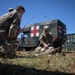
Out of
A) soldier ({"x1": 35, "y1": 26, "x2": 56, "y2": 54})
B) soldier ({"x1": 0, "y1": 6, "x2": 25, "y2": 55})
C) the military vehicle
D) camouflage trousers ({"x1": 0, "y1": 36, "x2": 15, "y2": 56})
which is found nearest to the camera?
camouflage trousers ({"x1": 0, "y1": 36, "x2": 15, "y2": 56})

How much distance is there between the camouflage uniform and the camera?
6.13m

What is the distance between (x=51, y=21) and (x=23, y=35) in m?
3.05

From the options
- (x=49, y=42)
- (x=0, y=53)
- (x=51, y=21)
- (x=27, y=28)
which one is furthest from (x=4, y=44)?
(x=27, y=28)

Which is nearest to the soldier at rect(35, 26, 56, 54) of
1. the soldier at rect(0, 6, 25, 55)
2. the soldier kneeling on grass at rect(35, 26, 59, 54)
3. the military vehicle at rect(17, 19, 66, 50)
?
the soldier kneeling on grass at rect(35, 26, 59, 54)

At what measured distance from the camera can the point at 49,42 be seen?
9602 mm

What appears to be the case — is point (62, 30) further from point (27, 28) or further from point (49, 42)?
point (49, 42)

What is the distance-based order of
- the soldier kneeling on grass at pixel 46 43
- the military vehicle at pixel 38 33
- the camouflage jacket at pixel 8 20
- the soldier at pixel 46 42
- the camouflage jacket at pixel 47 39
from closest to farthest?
the camouflage jacket at pixel 8 20 → the soldier kneeling on grass at pixel 46 43 → the soldier at pixel 46 42 → the camouflage jacket at pixel 47 39 → the military vehicle at pixel 38 33

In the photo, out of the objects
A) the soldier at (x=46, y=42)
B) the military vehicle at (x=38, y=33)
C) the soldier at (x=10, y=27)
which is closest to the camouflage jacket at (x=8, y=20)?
the soldier at (x=10, y=27)

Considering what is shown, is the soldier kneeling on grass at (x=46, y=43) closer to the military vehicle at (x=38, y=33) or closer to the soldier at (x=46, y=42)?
the soldier at (x=46, y=42)

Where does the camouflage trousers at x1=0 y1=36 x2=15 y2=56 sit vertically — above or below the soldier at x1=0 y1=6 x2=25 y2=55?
below

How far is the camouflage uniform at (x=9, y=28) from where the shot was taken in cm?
613

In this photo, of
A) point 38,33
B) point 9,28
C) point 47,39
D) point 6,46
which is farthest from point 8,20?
point 38,33

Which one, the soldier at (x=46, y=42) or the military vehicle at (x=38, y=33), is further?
the military vehicle at (x=38, y=33)

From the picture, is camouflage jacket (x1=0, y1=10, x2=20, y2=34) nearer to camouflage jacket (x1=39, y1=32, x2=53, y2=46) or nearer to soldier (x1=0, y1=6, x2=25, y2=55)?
soldier (x1=0, y1=6, x2=25, y2=55)
